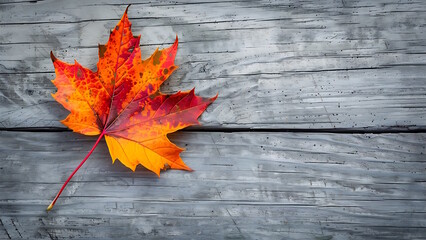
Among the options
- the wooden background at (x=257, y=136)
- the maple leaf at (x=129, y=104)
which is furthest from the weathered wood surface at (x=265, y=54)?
the maple leaf at (x=129, y=104)

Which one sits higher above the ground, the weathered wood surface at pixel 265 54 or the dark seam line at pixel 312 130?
the weathered wood surface at pixel 265 54

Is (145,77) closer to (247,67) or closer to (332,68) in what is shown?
(247,67)

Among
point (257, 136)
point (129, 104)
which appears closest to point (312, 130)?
point (257, 136)

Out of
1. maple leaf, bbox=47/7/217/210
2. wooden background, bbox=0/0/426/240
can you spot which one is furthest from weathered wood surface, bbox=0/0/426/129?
maple leaf, bbox=47/7/217/210

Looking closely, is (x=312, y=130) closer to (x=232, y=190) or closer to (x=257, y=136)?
(x=257, y=136)

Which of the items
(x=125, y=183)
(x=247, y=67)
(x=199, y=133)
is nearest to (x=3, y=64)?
(x=125, y=183)

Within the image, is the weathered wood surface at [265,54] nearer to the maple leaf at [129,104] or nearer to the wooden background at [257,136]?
the wooden background at [257,136]

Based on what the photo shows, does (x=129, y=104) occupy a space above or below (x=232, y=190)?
above
